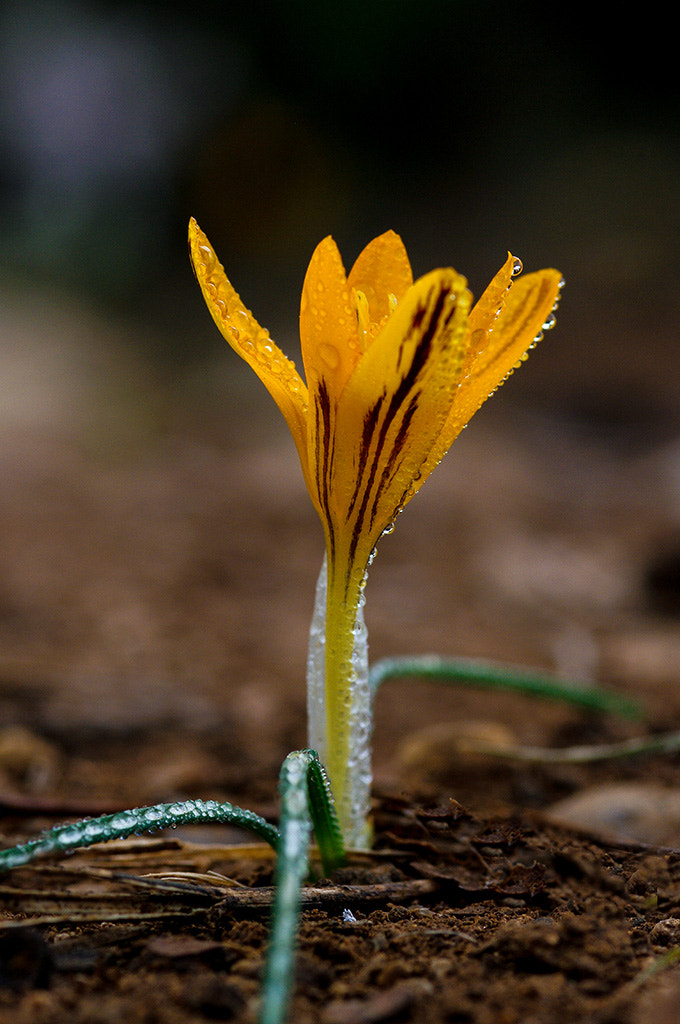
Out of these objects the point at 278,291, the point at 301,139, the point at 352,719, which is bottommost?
the point at 352,719

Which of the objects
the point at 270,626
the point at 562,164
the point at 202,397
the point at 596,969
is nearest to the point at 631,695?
the point at 270,626

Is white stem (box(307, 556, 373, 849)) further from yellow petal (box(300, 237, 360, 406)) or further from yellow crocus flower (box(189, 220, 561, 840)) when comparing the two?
yellow petal (box(300, 237, 360, 406))

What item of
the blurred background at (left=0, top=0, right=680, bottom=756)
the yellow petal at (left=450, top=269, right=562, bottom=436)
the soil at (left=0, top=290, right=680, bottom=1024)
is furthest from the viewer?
the blurred background at (left=0, top=0, right=680, bottom=756)

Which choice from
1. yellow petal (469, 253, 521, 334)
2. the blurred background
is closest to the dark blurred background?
the blurred background

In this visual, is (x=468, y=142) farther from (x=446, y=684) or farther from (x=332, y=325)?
(x=332, y=325)

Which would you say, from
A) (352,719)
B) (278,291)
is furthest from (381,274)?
(278,291)

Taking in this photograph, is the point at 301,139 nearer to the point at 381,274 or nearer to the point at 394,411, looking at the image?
the point at 381,274
